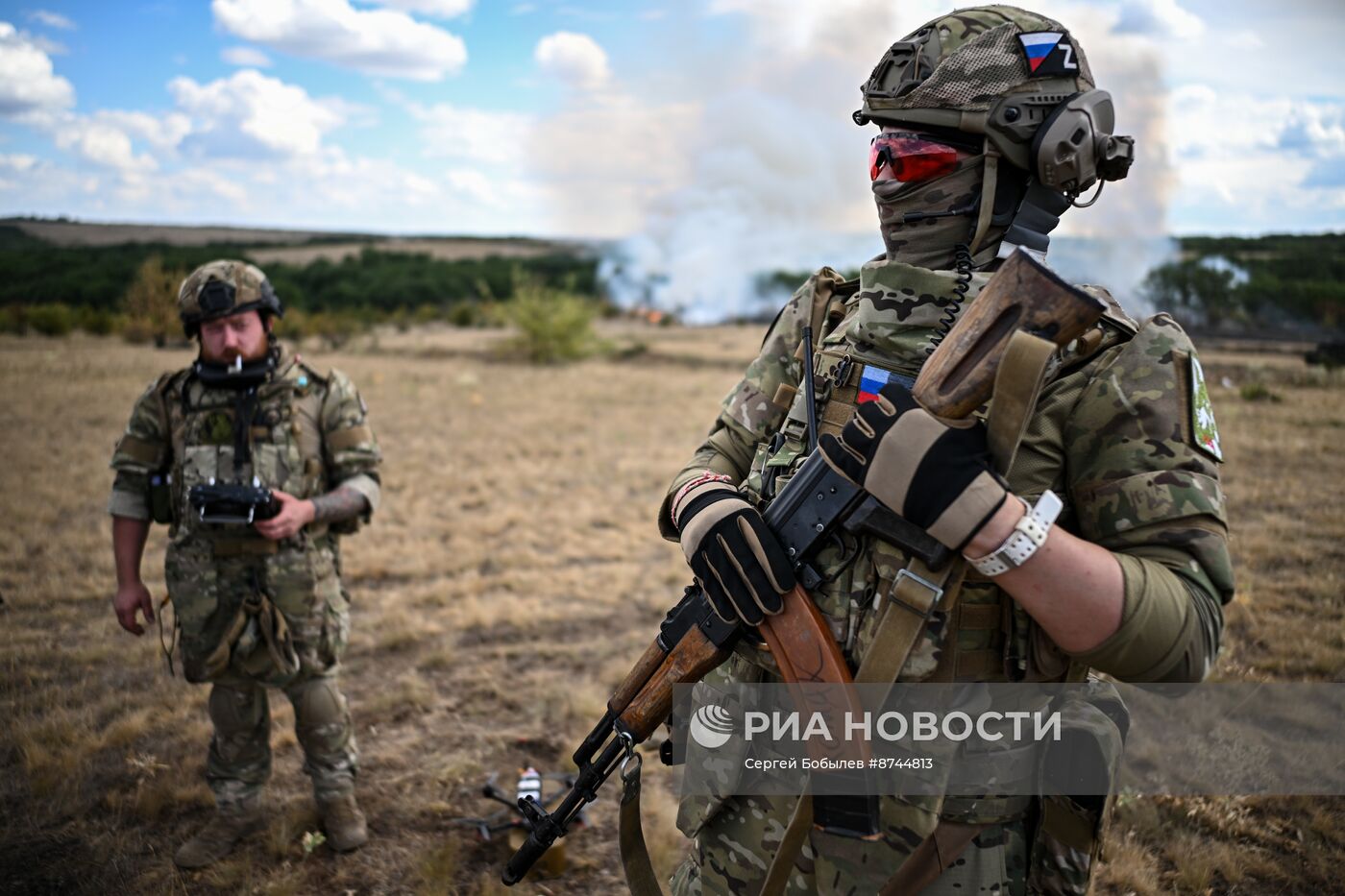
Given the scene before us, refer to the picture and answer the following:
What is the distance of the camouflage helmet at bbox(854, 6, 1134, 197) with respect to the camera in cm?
169

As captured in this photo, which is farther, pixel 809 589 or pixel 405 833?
pixel 405 833

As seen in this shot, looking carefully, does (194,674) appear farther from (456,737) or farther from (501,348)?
(501,348)

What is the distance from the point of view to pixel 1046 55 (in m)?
1.73

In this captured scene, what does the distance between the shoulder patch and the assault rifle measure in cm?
30

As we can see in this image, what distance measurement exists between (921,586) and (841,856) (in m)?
0.70

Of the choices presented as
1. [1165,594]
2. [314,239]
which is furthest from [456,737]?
[314,239]

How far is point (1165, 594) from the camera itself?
1.42 meters

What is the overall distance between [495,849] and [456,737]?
1.15 metres

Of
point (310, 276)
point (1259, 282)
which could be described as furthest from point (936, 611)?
point (310, 276)

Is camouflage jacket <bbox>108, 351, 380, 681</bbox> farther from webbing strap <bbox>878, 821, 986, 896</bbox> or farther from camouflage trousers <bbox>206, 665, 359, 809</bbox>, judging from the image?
webbing strap <bbox>878, 821, 986, 896</bbox>

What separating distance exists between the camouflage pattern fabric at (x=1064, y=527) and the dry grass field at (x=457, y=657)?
2124 millimetres

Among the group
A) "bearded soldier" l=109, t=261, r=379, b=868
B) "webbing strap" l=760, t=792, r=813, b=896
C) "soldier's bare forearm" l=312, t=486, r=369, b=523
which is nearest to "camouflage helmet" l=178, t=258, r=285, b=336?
"bearded soldier" l=109, t=261, r=379, b=868

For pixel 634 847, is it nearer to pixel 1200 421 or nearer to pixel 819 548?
pixel 819 548

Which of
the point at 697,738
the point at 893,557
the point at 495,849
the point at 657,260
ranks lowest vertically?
the point at 495,849
